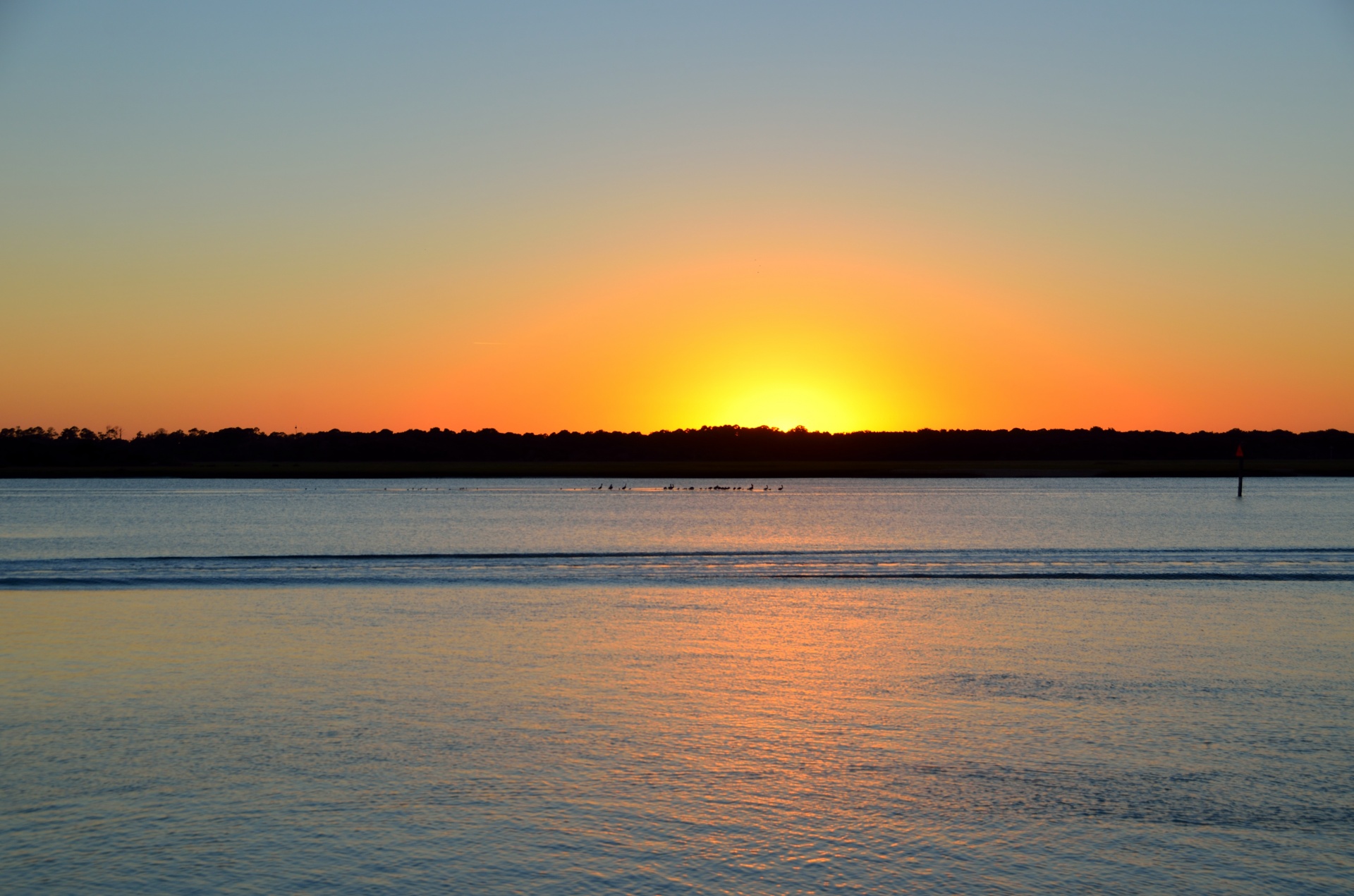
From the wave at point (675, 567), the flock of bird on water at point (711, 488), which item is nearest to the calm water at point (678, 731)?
the wave at point (675, 567)

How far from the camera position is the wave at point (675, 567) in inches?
985

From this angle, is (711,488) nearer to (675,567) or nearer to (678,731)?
(675,567)

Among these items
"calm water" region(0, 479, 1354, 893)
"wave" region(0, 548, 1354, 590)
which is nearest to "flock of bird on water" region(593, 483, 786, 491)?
"wave" region(0, 548, 1354, 590)

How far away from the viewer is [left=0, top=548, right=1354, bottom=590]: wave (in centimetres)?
2503

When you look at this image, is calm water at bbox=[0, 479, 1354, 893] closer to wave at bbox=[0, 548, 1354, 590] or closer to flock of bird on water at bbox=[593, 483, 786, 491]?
wave at bbox=[0, 548, 1354, 590]

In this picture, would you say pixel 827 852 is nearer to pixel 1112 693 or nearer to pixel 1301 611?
pixel 1112 693

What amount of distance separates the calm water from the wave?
30 centimetres

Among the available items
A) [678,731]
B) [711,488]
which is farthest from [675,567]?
[711,488]

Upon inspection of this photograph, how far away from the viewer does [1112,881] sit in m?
6.63

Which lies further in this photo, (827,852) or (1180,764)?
Result: (1180,764)

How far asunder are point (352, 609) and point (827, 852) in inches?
575

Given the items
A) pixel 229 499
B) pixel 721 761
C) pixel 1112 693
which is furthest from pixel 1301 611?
pixel 229 499

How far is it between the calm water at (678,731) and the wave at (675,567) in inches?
11.7

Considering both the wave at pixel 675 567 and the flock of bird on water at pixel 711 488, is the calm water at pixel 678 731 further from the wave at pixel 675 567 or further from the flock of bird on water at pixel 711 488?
the flock of bird on water at pixel 711 488
